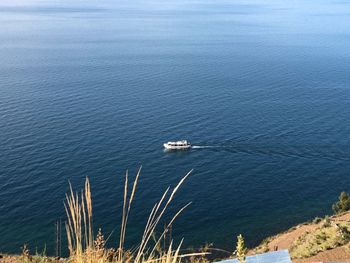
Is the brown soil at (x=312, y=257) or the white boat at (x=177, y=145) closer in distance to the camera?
the brown soil at (x=312, y=257)

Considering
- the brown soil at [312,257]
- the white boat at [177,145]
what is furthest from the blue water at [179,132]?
the brown soil at [312,257]

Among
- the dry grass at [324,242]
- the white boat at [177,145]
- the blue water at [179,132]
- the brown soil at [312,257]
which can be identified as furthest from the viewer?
the white boat at [177,145]

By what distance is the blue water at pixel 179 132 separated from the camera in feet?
149

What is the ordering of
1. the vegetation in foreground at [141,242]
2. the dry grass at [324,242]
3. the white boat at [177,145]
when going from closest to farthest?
the vegetation in foreground at [141,242] < the dry grass at [324,242] < the white boat at [177,145]

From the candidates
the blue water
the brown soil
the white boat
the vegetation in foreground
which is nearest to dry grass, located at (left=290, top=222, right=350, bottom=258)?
the vegetation in foreground

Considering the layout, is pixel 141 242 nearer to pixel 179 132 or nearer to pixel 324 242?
pixel 324 242

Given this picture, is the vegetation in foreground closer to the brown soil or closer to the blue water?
the brown soil

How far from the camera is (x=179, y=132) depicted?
65.3m

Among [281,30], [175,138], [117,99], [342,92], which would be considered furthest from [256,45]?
[175,138]

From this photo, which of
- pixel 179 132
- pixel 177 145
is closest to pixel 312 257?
pixel 177 145

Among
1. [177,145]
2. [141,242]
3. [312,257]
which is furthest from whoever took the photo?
[177,145]

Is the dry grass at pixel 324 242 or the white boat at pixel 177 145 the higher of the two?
the dry grass at pixel 324 242

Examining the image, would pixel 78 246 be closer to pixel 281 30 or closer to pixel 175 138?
pixel 175 138

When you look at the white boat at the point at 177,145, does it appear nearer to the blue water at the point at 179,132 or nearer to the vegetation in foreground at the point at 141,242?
the blue water at the point at 179,132
